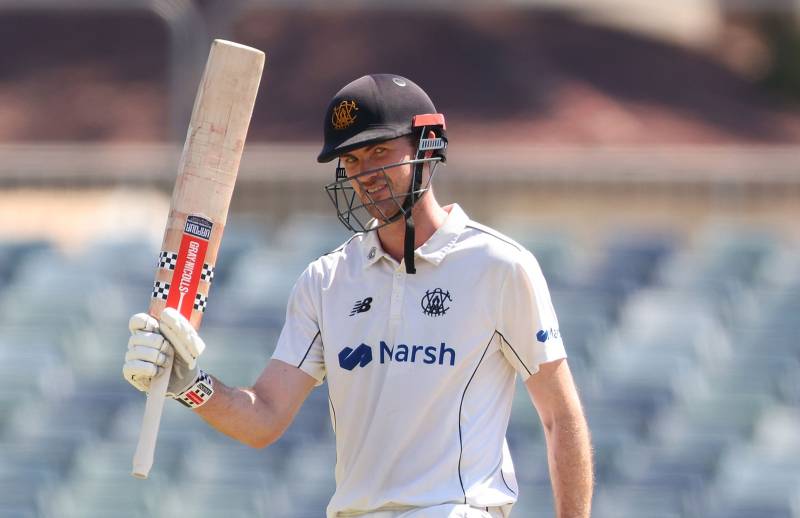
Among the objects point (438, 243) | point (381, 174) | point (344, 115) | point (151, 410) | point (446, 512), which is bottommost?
point (446, 512)

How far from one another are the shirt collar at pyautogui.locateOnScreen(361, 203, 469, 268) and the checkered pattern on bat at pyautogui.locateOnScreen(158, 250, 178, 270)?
41 cm

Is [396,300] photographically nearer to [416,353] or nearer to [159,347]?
[416,353]

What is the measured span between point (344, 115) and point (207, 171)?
0.37 metres

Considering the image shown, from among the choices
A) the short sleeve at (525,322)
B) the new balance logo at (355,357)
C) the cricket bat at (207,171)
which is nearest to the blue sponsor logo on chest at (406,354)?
the new balance logo at (355,357)

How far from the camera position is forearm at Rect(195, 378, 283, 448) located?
332 centimetres

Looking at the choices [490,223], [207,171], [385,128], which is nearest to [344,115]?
[385,128]

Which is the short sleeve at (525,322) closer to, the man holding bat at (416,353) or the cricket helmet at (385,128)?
the man holding bat at (416,353)

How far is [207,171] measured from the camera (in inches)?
135

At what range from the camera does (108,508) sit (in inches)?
281

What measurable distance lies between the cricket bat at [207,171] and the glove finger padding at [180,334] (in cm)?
18

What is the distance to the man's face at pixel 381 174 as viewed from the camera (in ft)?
10.7

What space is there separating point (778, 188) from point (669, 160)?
2.10 m

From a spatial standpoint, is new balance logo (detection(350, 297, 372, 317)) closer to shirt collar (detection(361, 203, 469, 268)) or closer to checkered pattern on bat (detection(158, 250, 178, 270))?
shirt collar (detection(361, 203, 469, 268))

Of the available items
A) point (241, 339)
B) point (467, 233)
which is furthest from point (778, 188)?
point (467, 233)
